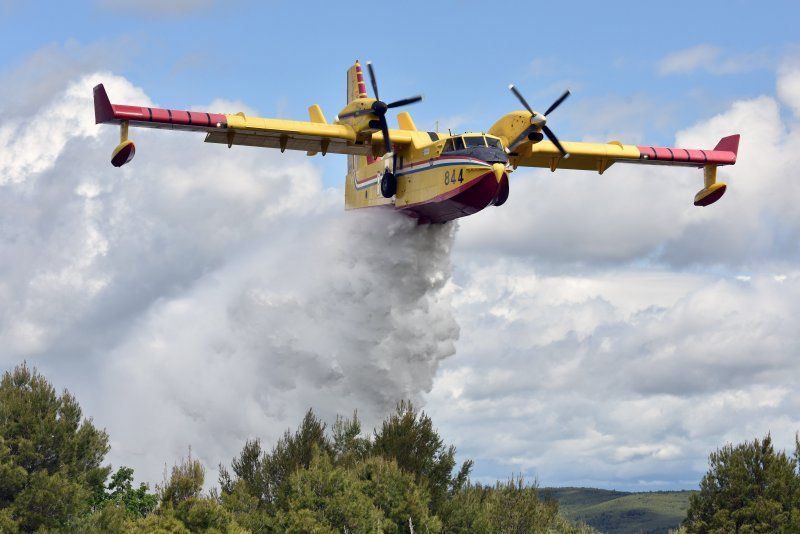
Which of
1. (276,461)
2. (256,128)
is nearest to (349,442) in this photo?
(276,461)

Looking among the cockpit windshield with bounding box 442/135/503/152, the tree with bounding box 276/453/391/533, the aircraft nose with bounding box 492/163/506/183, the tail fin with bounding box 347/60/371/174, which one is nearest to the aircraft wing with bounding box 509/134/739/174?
the cockpit windshield with bounding box 442/135/503/152

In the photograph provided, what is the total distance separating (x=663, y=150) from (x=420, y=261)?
1094 cm

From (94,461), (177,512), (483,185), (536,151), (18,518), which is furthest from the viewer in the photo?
(94,461)

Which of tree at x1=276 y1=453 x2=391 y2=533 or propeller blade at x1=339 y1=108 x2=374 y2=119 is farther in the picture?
propeller blade at x1=339 y1=108 x2=374 y2=119

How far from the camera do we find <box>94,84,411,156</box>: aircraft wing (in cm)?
3381

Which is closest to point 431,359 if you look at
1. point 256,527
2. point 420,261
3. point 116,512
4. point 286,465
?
point 420,261

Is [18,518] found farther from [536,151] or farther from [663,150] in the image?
[663,150]

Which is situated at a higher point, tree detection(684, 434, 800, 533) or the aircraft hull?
the aircraft hull

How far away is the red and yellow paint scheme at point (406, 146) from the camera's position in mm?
33625

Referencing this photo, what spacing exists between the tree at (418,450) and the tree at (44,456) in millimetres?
12706

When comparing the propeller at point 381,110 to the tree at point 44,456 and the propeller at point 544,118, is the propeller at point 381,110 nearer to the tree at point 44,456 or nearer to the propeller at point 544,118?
the propeller at point 544,118

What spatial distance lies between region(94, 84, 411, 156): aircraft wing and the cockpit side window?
3.57 m

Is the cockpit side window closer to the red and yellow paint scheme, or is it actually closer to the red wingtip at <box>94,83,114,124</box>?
the red and yellow paint scheme

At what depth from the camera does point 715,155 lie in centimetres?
4262
